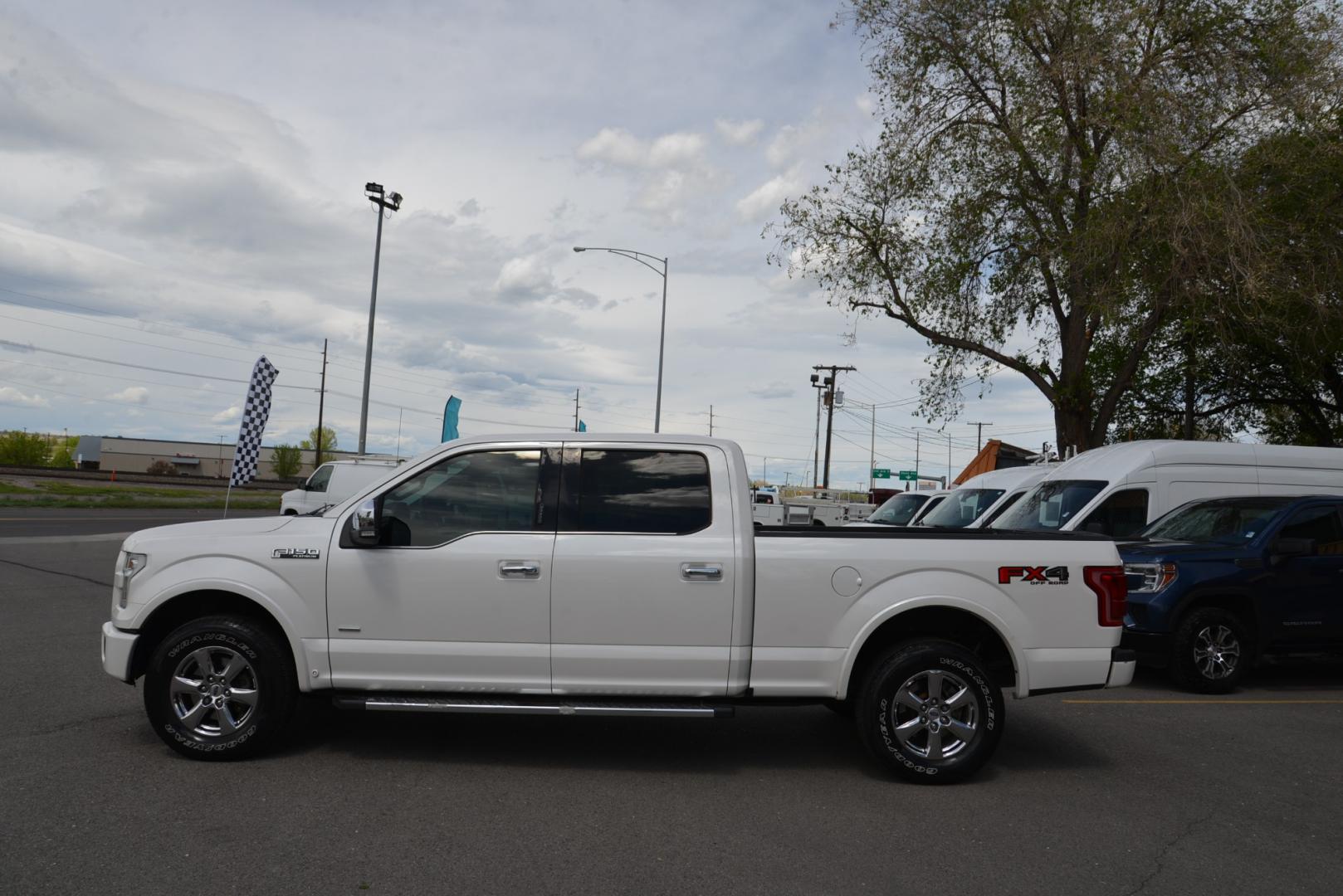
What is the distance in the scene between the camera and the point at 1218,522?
10.2 meters

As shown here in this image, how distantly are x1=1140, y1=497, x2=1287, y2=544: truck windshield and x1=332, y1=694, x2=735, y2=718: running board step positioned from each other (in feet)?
21.2

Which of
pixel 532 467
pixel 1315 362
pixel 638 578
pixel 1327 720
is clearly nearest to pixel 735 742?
pixel 638 578

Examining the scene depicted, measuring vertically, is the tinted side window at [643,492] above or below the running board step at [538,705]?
above

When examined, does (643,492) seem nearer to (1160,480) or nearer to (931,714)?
(931,714)

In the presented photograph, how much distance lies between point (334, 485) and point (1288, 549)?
16.7m

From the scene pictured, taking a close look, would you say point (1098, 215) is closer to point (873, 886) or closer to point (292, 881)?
point (873, 886)

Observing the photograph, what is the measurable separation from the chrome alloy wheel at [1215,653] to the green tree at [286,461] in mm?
92866

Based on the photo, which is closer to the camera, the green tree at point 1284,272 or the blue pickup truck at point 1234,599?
the blue pickup truck at point 1234,599

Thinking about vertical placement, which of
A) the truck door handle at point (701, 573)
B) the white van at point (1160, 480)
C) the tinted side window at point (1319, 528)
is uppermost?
the white van at point (1160, 480)

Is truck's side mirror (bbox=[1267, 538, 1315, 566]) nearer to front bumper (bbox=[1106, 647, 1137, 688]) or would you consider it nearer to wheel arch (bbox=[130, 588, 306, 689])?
front bumper (bbox=[1106, 647, 1137, 688])

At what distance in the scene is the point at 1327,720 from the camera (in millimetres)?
8141

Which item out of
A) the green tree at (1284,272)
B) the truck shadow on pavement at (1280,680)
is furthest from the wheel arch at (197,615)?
the green tree at (1284,272)

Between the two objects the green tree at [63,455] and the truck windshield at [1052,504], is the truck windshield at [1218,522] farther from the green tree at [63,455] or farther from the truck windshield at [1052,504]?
the green tree at [63,455]

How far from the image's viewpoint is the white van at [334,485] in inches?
803
